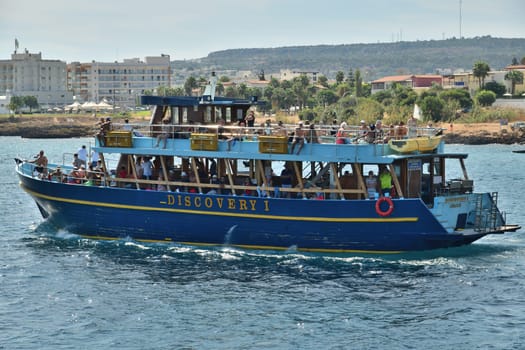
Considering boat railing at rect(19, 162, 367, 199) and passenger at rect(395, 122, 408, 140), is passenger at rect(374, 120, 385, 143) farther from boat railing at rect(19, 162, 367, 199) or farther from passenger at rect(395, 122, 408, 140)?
boat railing at rect(19, 162, 367, 199)

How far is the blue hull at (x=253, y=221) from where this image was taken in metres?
27.5

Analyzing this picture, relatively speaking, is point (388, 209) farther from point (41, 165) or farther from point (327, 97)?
point (327, 97)

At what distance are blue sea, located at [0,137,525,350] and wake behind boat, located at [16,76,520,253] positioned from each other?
0.65 m

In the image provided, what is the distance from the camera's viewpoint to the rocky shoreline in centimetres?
11344

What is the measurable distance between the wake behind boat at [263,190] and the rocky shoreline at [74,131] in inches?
3310

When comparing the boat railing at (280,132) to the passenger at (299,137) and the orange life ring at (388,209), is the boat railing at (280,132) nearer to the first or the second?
the passenger at (299,137)

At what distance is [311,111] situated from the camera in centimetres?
13225

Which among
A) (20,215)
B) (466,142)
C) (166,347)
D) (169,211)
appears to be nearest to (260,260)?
(169,211)

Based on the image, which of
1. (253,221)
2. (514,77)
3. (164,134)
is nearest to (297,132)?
(253,221)

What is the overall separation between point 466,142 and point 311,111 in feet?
84.6

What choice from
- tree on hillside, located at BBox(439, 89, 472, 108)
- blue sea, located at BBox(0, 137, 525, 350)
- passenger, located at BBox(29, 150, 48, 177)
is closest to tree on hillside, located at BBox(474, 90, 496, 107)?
tree on hillside, located at BBox(439, 89, 472, 108)

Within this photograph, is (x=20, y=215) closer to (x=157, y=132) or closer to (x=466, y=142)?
(x=157, y=132)

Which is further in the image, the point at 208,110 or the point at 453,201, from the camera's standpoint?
the point at 208,110

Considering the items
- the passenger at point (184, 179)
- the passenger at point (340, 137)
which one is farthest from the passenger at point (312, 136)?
the passenger at point (184, 179)
